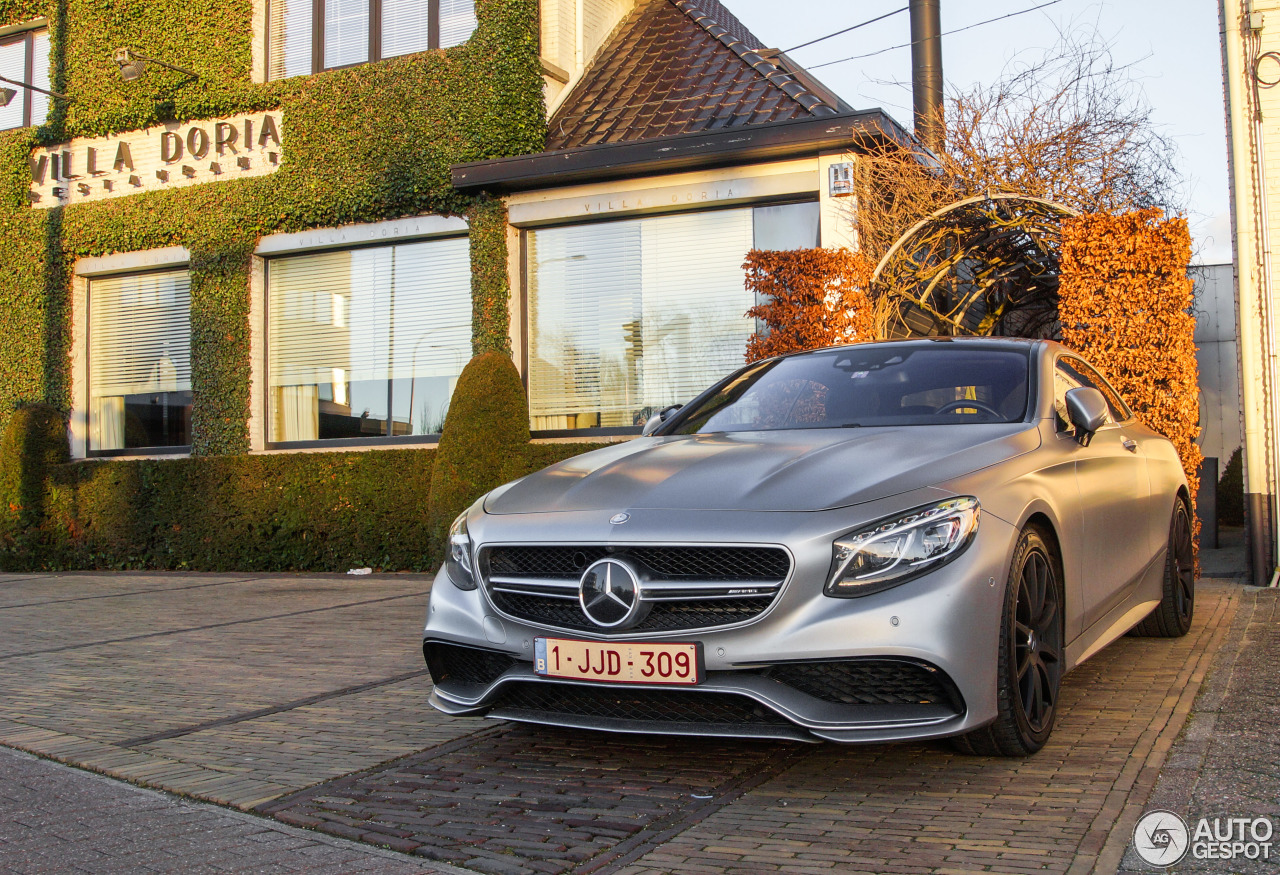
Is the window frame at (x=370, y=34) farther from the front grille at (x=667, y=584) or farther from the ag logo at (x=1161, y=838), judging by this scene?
the ag logo at (x=1161, y=838)

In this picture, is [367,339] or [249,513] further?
[367,339]

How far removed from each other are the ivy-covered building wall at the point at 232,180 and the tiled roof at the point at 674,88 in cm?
75

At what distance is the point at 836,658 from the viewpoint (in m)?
3.44

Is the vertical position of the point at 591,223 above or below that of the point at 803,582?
above

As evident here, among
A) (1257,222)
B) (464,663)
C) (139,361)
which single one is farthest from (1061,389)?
(139,361)

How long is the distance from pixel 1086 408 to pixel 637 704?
7.40ft

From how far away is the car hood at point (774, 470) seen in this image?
3.79 meters

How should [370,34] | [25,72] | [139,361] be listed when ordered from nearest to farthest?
1. [370,34]
2. [139,361]
3. [25,72]

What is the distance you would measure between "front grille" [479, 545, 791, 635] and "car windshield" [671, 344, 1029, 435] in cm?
131

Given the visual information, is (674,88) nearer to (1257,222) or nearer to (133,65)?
(1257,222)

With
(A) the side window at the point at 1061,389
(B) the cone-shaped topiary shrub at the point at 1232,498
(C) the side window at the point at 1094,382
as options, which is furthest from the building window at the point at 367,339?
(B) the cone-shaped topiary shrub at the point at 1232,498

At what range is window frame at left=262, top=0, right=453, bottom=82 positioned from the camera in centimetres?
1341

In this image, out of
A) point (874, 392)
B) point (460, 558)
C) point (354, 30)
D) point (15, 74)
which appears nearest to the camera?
point (460, 558)

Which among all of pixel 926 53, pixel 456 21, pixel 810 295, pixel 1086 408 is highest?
pixel 926 53
